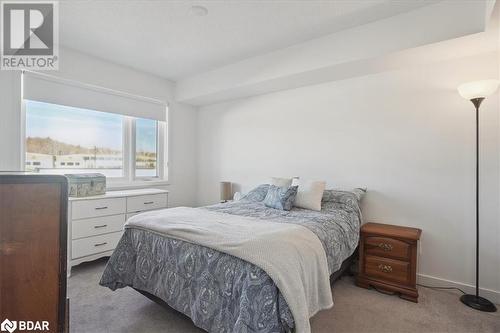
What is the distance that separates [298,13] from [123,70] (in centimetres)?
256

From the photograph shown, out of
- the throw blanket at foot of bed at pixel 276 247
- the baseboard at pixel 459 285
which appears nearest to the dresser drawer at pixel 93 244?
the throw blanket at foot of bed at pixel 276 247

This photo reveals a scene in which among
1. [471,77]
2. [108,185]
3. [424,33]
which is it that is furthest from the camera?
[108,185]

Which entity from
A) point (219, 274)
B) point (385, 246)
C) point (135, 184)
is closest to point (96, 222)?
point (135, 184)

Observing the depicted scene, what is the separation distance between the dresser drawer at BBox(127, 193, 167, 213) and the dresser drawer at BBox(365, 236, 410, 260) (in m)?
2.68

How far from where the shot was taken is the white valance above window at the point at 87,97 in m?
2.77

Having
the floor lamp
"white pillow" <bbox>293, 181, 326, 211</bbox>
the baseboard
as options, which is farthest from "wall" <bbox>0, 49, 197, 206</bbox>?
the floor lamp

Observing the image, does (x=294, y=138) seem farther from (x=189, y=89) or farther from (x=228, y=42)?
(x=189, y=89)

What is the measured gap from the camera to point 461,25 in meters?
1.96

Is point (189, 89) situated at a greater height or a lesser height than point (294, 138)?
greater

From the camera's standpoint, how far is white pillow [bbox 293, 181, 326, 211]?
8.49 ft

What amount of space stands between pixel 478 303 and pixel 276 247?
2012 mm

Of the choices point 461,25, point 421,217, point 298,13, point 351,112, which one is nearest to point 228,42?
point 298,13

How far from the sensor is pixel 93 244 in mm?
2793

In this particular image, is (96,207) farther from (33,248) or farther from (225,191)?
(33,248)
